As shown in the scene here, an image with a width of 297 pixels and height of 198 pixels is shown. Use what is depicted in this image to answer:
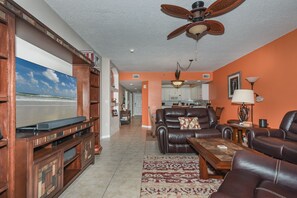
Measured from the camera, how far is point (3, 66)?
1396 mm

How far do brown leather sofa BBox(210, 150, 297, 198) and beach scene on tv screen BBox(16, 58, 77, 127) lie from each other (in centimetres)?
193

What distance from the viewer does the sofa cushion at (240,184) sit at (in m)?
1.19

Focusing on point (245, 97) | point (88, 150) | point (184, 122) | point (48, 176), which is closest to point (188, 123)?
point (184, 122)

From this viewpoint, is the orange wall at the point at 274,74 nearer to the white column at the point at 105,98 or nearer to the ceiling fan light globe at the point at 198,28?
the ceiling fan light globe at the point at 198,28

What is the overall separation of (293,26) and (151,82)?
18.3ft

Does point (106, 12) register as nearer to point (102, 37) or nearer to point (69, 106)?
point (102, 37)

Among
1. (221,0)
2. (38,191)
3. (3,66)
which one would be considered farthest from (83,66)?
(221,0)

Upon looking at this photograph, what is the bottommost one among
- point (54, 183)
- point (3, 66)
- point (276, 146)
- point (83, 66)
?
point (54, 183)

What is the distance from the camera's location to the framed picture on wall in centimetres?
574

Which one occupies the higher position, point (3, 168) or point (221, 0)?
point (221, 0)

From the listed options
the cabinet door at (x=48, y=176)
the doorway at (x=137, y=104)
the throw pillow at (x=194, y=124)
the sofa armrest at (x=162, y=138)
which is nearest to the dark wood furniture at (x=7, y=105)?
the cabinet door at (x=48, y=176)

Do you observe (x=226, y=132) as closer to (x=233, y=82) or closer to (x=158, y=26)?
(x=158, y=26)

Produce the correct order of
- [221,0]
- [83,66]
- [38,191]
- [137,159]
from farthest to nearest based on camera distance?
[137,159]
[83,66]
[221,0]
[38,191]

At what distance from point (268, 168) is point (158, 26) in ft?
9.00
